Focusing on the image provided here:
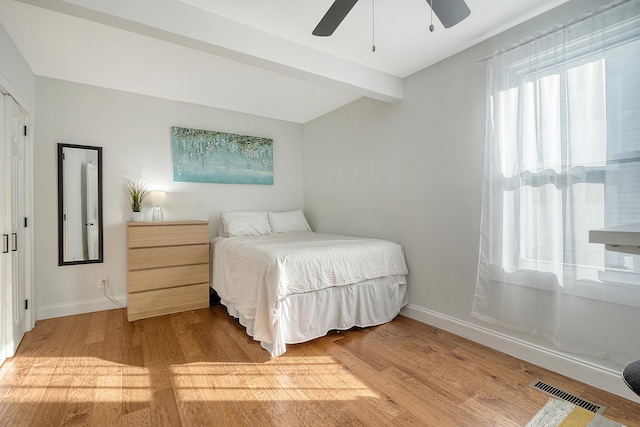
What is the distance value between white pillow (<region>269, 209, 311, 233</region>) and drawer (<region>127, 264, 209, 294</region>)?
1057 mm

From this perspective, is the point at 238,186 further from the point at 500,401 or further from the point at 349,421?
the point at 500,401

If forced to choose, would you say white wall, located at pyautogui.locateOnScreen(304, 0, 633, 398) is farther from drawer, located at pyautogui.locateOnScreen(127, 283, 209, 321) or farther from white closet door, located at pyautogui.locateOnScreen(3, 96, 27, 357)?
white closet door, located at pyautogui.locateOnScreen(3, 96, 27, 357)

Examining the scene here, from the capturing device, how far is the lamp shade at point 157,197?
3.36 metres

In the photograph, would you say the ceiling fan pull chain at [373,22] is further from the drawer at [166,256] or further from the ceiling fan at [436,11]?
the drawer at [166,256]

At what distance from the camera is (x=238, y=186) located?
13.7 feet

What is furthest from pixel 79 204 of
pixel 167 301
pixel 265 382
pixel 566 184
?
pixel 566 184

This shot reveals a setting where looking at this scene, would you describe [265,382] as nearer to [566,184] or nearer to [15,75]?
[566,184]

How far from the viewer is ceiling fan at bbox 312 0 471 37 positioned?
156 cm

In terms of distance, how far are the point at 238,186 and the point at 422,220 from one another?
8.29 ft

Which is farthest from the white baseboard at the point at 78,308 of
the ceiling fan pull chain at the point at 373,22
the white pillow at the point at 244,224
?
the ceiling fan pull chain at the point at 373,22

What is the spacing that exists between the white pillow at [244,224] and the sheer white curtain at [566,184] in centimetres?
254

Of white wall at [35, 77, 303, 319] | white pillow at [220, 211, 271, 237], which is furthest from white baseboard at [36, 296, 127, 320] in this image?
white pillow at [220, 211, 271, 237]

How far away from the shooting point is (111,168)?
335cm

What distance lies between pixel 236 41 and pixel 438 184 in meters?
2.04
